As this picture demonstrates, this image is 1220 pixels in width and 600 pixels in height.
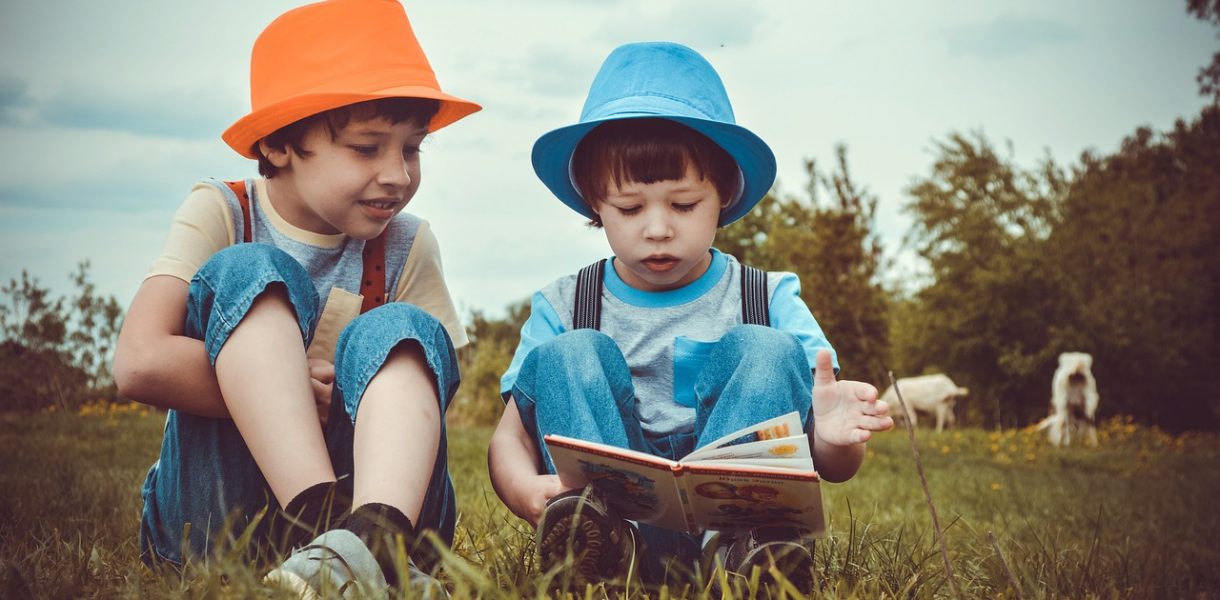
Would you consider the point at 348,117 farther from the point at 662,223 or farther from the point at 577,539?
the point at 577,539

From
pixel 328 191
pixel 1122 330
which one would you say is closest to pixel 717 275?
pixel 328 191

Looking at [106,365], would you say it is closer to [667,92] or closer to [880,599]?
[667,92]

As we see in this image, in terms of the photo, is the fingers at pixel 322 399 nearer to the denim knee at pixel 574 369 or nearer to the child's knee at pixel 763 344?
the denim knee at pixel 574 369

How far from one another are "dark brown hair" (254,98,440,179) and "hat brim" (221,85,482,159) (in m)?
0.02

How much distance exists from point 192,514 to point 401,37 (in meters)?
1.20

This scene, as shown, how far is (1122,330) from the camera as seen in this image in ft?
52.5

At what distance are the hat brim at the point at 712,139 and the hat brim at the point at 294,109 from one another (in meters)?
0.22

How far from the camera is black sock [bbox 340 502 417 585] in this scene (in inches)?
58.0

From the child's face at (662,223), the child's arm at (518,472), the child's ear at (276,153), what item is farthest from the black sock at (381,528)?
the child's ear at (276,153)

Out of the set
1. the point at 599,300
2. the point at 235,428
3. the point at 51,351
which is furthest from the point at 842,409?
the point at 51,351

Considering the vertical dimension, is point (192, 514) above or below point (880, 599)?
above

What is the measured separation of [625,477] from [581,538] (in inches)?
5.6

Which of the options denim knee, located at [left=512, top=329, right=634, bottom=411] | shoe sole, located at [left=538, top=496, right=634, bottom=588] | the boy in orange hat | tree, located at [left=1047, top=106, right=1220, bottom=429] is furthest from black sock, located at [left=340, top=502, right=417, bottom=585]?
tree, located at [left=1047, top=106, right=1220, bottom=429]

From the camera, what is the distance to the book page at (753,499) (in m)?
1.55
